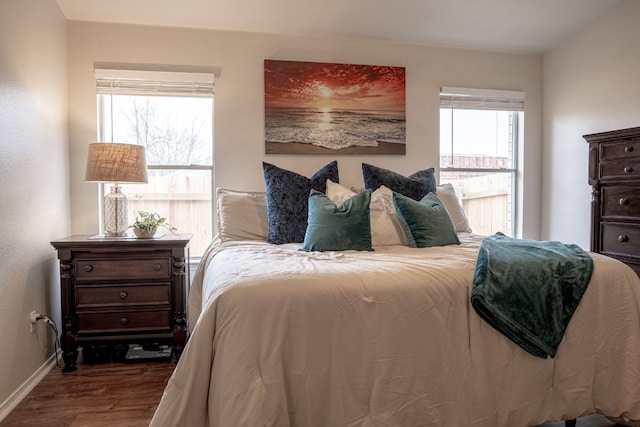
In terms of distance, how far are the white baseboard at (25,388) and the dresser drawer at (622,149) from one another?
3.80 metres

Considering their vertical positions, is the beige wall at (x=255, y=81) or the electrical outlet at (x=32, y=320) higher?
the beige wall at (x=255, y=81)

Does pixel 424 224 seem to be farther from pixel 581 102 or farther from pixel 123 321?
pixel 581 102

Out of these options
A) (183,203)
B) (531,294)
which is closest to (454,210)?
(531,294)

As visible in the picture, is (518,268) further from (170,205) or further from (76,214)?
(76,214)

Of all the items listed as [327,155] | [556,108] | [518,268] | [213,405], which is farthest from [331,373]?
[556,108]

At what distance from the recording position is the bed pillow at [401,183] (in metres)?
Result: 2.89

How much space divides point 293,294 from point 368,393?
0.44 metres

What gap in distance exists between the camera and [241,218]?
271 centimetres

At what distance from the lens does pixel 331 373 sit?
1.42m

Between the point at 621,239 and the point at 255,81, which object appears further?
the point at 255,81

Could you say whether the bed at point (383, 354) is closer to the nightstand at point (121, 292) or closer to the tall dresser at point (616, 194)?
the nightstand at point (121, 292)

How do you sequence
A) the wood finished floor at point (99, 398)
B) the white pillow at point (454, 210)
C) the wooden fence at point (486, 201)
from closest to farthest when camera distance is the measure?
the wood finished floor at point (99, 398), the white pillow at point (454, 210), the wooden fence at point (486, 201)

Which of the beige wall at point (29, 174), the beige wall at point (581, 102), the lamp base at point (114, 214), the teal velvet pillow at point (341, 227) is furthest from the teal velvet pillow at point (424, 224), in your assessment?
the beige wall at point (29, 174)

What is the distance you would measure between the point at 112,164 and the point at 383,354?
2005 mm
